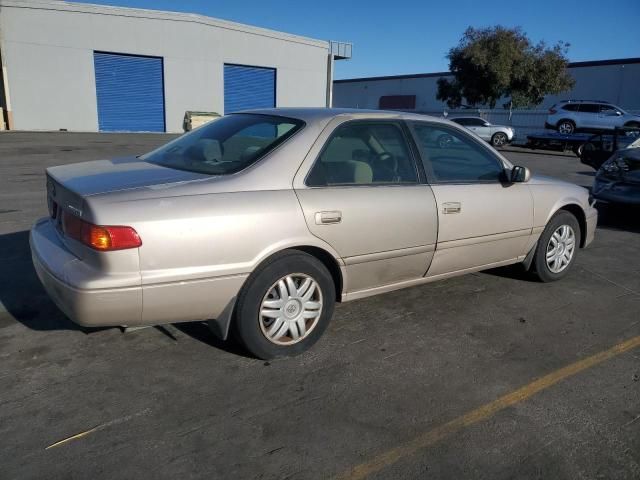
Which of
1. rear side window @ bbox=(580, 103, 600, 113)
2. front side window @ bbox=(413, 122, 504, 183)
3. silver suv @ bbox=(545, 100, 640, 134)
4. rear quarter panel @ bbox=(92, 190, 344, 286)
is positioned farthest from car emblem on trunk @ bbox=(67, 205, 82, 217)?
rear side window @ bbox=(580, 103, 600, 113)

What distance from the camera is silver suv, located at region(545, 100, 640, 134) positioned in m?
25.6

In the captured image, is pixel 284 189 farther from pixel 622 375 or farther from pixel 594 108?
pixel 594 108

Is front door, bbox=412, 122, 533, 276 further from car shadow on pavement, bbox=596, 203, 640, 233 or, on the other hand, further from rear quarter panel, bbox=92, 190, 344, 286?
car shadow on pavement, bbox=596, 203, 640, 233

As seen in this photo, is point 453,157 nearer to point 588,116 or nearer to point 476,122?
point 476,122

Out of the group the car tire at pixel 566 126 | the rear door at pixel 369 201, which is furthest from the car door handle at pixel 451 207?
the car tire at pixel 566 126

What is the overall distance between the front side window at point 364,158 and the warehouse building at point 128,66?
28187 millimetres

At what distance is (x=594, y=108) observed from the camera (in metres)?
26.1

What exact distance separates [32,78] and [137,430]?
29307 mm

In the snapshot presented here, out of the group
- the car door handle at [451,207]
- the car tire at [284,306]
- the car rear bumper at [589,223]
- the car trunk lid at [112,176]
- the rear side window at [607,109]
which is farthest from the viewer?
the rear side window at [607,109]

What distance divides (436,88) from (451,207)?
159ft

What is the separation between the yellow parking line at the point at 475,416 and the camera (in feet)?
7.89

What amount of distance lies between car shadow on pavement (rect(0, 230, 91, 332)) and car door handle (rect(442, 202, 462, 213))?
264 centimetres

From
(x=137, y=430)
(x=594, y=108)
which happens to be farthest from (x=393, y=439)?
(x=594, y=108)

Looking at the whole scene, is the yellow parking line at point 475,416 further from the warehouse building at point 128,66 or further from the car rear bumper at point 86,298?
the warehouse building at point 128,66
